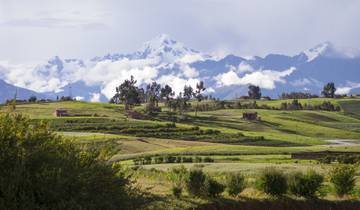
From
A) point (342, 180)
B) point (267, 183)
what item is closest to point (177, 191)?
point (267, 183)

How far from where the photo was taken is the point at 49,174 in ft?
54.4

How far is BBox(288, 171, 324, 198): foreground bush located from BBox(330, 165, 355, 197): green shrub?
7.97ft

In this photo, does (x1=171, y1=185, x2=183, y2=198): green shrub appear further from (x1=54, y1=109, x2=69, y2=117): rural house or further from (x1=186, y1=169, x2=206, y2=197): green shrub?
(x1=54, y1=109, x2=69, y2=117): rural house

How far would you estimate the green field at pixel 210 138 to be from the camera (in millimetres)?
53541

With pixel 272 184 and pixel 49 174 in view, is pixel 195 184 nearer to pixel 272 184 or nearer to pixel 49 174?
pixel 272 184

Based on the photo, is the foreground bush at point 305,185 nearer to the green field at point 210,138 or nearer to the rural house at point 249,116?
the green field at point 210,138

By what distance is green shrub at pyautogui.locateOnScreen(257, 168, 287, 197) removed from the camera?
3244cm

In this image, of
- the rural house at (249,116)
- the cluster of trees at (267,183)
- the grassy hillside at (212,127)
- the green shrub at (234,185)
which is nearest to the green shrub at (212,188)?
the cluster of trees at (267,183)

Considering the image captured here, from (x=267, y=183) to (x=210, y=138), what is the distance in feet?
312

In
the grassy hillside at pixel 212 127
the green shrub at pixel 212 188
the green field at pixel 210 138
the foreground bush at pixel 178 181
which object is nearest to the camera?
the foreground bush at pixel 178 181

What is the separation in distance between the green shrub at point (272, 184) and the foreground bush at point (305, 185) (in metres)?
1.04

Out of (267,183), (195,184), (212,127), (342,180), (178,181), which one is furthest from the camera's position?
(212,127)

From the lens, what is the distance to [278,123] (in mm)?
181375

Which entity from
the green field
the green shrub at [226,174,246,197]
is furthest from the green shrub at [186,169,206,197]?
the green shrub at [226,174,246,197]
